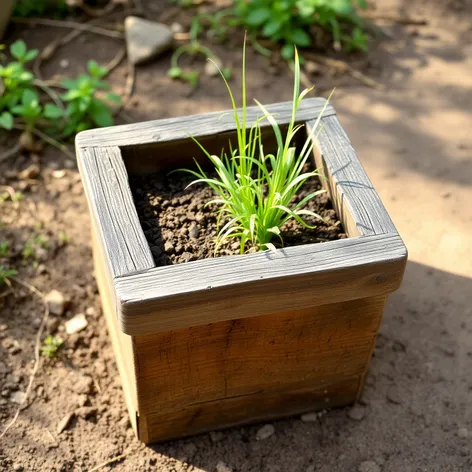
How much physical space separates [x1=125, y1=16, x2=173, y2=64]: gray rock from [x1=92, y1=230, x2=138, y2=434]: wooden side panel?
1566 mm

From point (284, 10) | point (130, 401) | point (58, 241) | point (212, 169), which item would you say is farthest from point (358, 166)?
point (284, 10)

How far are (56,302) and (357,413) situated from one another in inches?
45.3

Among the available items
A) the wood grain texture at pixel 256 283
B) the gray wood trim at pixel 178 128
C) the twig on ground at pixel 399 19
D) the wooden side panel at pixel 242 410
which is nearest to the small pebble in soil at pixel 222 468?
the wooden side panel at pixel 242 410

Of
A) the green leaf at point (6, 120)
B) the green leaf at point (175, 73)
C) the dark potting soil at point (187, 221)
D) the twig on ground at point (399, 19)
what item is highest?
the dark potting soil at point (187, 221)

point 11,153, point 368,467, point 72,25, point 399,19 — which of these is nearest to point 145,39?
point 72,25

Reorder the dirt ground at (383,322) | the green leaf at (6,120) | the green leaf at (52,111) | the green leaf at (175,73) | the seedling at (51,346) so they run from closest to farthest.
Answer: the dirt ground at (383,322) < the seedling at (51,346) < the green leaf at (6,120) < the green leaf at (52,111) < the green leaf at (175,73)

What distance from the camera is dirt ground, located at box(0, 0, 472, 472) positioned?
232cm

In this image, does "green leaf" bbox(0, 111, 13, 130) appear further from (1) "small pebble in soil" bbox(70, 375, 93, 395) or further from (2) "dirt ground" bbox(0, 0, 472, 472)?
(1) "small pebble in soil" bbox(70, 375, 93, 395)

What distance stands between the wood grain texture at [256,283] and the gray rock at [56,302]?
942 mm

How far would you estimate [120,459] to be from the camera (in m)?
2.29

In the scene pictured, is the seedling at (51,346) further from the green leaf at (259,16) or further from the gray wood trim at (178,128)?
the green leaf at (259,16)

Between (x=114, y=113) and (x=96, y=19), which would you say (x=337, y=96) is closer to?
(x=114, y=113)

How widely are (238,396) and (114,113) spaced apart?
1800 mm

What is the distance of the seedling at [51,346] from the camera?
8.44 ft
